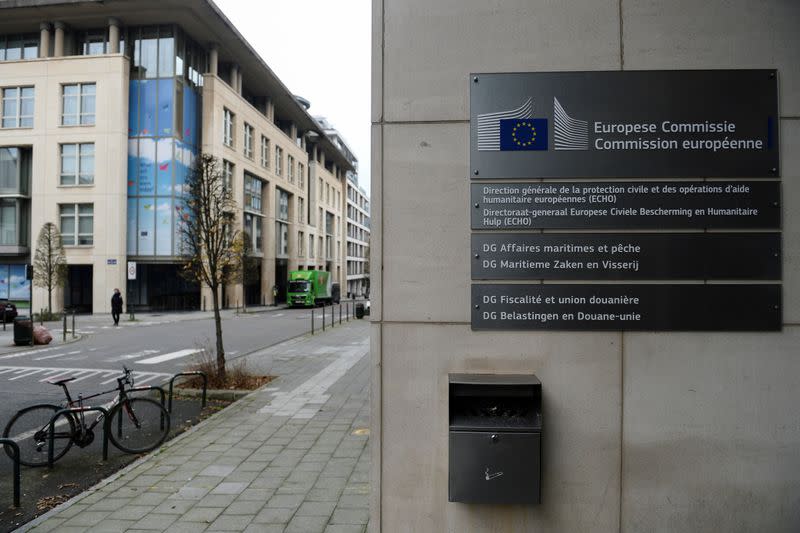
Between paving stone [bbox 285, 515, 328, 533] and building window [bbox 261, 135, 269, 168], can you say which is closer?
paving stone [bbox 285, 515, 328, 533]

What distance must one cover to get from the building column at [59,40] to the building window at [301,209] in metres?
28.5

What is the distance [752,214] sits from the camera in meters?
3.51

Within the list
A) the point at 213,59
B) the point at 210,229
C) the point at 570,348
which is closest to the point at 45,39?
the point at 213,59

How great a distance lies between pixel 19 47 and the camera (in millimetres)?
40969


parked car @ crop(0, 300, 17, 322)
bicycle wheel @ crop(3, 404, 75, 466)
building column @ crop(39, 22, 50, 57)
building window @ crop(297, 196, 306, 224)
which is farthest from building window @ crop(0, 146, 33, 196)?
bicycle wheel @ crop(3, 404, 75, 466)

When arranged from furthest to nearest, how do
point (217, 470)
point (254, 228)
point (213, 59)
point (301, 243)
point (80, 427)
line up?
1. point (301, 243)
2. point (254, 228)
3. point (213, 59)
4. point (80, 427)
5. point (217, 470)

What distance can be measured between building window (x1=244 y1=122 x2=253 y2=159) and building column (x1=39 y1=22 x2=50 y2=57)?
14949 mm

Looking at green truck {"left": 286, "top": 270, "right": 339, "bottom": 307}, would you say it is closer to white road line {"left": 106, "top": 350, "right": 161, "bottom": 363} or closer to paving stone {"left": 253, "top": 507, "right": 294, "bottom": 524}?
white road line {"left": 106, "top": 350, "right": 161, "bottom": 363}

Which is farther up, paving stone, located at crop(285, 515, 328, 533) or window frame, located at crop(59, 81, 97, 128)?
window frame, located at crop(59, 81, 97, 128)

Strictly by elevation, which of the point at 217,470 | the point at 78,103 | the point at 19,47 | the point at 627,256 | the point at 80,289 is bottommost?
the point at 217,470

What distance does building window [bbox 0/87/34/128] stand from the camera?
39406 mm

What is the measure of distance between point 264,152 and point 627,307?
52908mm

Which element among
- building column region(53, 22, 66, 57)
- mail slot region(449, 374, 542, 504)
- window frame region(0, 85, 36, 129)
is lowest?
mail slot region(449, 374, 542, 504)

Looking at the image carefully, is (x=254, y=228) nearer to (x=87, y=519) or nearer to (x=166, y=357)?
(x=166, y=357)
